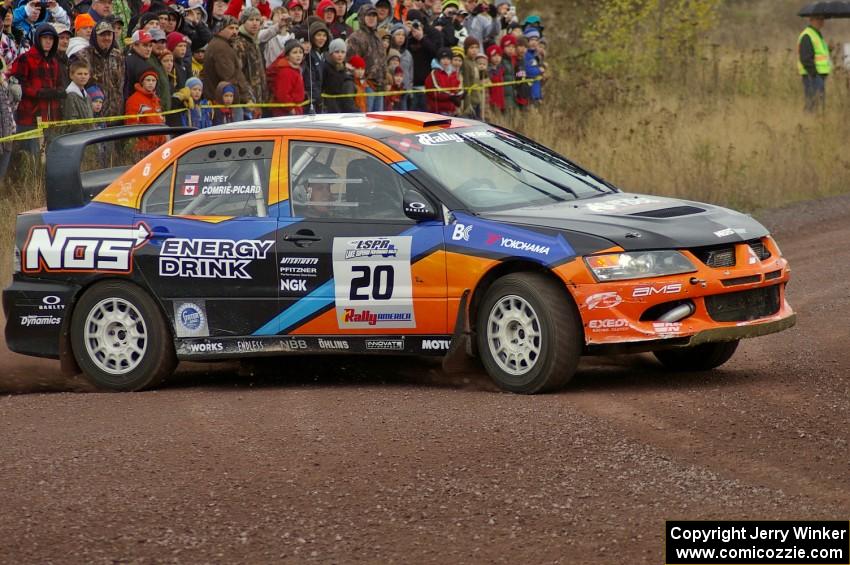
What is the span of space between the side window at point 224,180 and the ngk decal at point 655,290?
237cm

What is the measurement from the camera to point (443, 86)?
798 inches

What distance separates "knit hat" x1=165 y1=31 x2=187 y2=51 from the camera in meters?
15.7

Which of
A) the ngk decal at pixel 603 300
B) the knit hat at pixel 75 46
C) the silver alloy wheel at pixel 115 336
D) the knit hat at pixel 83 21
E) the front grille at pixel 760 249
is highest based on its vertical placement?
the knit hat at pixel 83 21

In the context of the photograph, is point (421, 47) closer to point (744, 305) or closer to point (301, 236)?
point (301, 236)

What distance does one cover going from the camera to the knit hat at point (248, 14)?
54.1 ft

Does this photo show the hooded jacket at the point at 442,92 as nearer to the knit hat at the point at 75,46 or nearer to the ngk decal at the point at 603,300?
the knit hat at the point at 75,46

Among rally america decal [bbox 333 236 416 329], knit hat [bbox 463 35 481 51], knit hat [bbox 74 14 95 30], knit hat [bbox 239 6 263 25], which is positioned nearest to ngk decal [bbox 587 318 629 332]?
rally america decal [bbox 333 236 416 329]

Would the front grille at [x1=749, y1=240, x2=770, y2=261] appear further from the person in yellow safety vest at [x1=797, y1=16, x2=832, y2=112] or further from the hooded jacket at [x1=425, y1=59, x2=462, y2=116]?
the person in yellow safety vest at [x1=797, y1=16, x2=832, y2=112]

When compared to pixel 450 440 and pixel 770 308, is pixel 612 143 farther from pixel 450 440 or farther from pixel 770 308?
pixel 450 440

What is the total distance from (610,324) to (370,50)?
11.1 meters

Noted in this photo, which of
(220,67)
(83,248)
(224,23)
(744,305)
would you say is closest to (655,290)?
(744,305)

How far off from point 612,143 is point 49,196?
1130cm

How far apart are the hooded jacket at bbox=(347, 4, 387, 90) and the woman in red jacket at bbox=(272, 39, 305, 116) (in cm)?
166

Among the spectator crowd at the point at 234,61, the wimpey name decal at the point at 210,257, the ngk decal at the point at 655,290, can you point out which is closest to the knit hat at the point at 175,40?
the spectator crowd at the point at 234,61
